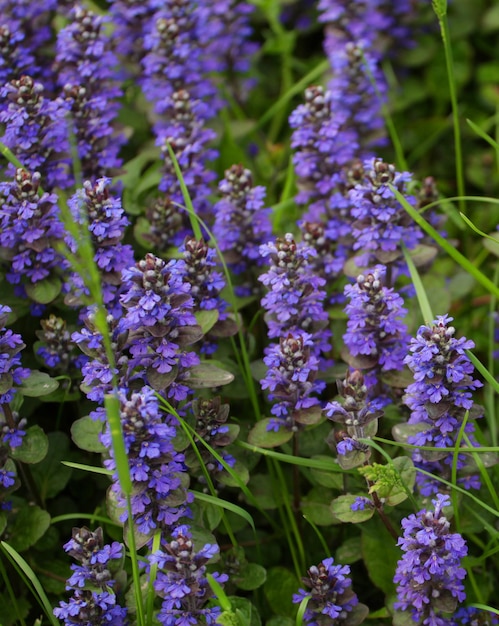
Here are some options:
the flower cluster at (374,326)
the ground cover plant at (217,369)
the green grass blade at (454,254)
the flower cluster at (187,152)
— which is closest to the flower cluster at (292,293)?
the ground cover plant at (217,369)

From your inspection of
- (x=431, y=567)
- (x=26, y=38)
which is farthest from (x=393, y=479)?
(x=26, y=38)

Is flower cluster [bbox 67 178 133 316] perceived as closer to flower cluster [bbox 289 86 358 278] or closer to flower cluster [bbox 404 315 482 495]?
flower cluster [bbox 289 86 358 278]

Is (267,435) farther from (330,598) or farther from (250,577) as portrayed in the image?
(330,598)

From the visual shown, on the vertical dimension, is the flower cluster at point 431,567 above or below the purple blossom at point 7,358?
below

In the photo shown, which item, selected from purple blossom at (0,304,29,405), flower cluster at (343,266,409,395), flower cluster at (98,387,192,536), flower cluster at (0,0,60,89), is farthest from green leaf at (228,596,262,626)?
flower cluster at (0,0,60,89)

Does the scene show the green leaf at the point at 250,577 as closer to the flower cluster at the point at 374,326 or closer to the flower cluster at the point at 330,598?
the flower cluster at the point at 330,598

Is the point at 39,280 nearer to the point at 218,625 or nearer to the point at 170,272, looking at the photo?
the point at 170,272
